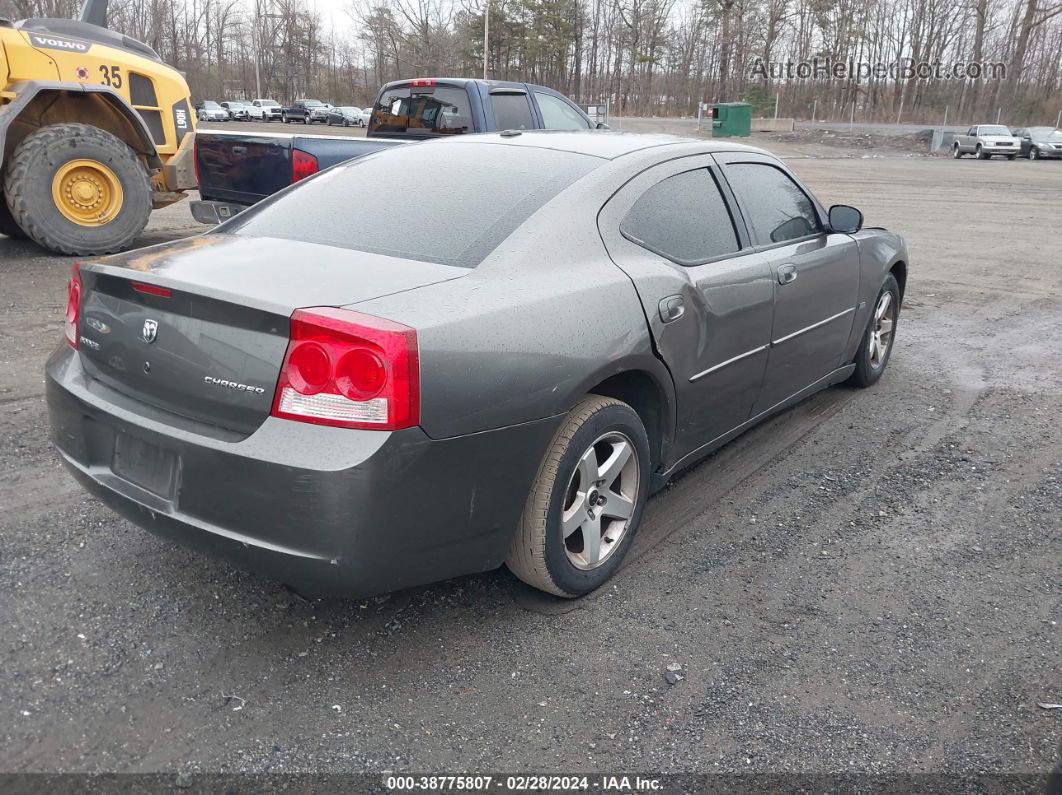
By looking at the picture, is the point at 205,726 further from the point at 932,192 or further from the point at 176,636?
A: the point at 932,192

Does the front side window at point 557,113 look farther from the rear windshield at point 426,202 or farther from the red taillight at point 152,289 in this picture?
the red taillight at point 152,289

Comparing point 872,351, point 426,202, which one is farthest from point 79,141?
point 872,351

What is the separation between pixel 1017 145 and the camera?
110 feet

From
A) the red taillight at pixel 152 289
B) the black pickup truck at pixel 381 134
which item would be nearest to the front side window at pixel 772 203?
the red taillight at pixel 152 289

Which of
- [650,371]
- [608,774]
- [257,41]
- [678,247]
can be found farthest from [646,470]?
[257,41]

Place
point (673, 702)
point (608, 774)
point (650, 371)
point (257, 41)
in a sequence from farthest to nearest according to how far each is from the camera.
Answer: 1. point (257, 41)
2. point (650, 371)
3. point (673, 702)
4. point (608, 774)

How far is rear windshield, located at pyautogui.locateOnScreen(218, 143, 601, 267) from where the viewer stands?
3.05 m

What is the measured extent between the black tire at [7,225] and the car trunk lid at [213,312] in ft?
23.8

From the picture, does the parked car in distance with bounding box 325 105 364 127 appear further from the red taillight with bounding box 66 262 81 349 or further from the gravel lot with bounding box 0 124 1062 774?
the red taillight with bounding box 66 262 81 349

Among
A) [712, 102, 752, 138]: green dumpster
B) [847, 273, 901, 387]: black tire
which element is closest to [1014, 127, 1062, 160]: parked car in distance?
[712, 102, 752, 138]: green dumpster

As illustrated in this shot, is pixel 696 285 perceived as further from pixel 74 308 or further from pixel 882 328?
pixel 882 328

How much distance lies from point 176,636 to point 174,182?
7.70 meters

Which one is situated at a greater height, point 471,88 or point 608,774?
point 471,88

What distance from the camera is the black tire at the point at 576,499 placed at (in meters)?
2.89
